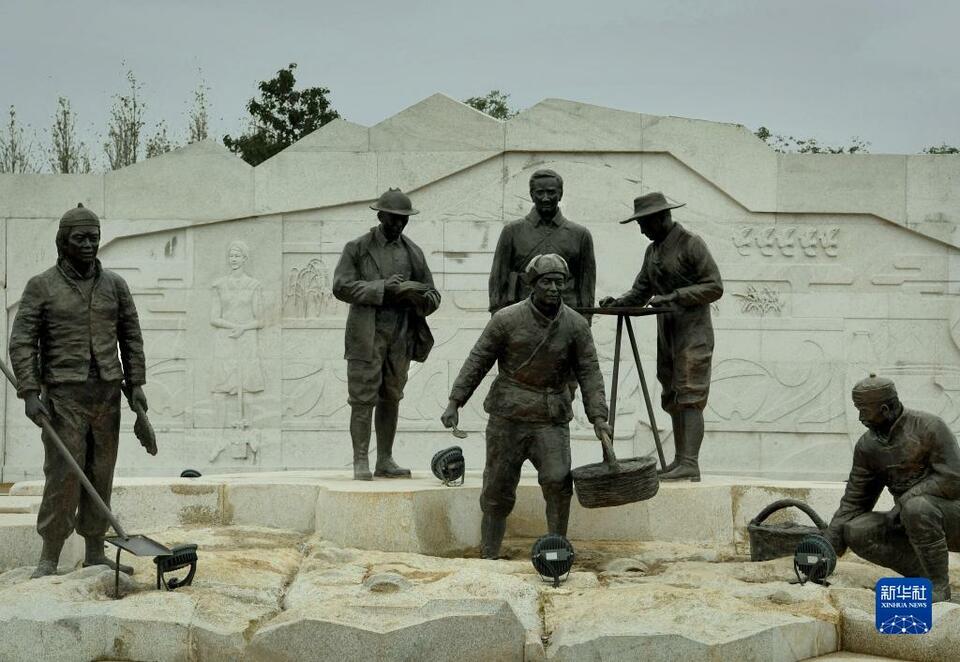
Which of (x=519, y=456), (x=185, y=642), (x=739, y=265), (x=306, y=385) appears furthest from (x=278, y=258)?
(x=185, y=642)

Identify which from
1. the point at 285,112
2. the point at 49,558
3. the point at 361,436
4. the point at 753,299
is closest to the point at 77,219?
the point at 49,558

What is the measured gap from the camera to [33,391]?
25.6 feet

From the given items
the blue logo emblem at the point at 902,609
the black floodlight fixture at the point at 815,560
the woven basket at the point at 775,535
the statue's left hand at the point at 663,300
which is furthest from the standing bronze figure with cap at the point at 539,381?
the blue logo emblem at the point at 902,609

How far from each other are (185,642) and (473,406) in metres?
9.33

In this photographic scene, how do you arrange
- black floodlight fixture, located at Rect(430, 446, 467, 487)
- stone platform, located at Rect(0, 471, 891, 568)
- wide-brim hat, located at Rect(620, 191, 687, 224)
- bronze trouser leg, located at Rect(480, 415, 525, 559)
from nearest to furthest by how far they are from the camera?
bronze trouser leg, located at Rect(480, 415, 525, 559) < stone platform, located at Rect(0, 471, 891, 568) < black floodlight fixture, located at Rect(430, 446, 467, 487) < wide-brim hat, located at Rect(620, 191, 687, 224)

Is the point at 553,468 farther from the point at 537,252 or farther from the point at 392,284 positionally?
the point at 392,284

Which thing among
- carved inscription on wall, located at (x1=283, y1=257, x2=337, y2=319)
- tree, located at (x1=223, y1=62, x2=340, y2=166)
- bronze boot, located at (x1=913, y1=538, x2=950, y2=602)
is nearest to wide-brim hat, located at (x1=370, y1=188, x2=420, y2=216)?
bronze boot, located at (x1=913, y1=538, x2=950, y2=602)

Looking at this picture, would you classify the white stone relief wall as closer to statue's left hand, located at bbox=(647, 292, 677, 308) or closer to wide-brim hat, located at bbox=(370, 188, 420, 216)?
wide-brim hat, located at bbox=(370, 188, 420, 216)

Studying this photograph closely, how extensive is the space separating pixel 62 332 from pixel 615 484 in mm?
3139

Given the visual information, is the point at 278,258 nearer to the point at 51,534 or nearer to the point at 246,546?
the point at 246,546

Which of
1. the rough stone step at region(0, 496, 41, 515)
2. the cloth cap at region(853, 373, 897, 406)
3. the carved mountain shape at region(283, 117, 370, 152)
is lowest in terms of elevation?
the rough stone step at region(0, 496, 41, 515)

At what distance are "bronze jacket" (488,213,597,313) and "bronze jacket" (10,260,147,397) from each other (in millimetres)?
3090

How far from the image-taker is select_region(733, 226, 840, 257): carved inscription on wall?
53.4 feet

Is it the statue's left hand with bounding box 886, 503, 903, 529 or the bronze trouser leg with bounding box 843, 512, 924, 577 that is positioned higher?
the statue's left hand with bounding box 886, 503, 903, 529
